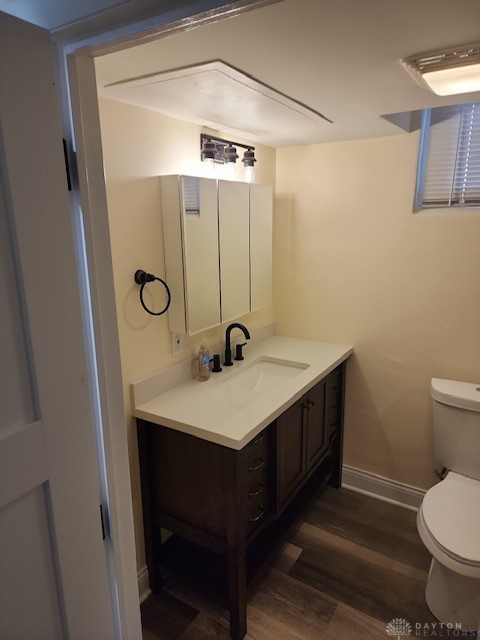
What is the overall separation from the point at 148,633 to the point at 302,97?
228cm

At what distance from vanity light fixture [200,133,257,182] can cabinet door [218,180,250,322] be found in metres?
0.12

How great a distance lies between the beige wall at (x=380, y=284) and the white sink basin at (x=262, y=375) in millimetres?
411

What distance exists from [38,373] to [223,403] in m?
1.08

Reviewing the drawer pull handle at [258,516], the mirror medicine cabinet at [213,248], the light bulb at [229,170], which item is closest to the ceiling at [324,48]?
the mirror medicine cabinet at [213,248]

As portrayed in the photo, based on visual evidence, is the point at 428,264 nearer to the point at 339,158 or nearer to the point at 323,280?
the point at 323,280

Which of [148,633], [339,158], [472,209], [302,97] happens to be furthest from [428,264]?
[148,633]

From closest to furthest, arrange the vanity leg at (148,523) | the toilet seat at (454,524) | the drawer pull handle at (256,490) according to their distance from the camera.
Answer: the toilet seat at (454,524), the drawer pull handle at (256,490), the vanity leg at (148,523)

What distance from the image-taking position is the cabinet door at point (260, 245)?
2.31 m

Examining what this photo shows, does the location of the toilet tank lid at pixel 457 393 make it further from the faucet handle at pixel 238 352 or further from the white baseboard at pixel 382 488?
the faucet handle at pixel 238 352

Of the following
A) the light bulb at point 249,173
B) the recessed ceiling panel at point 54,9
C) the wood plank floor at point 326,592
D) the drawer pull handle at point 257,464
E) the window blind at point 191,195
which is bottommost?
the wood plank floor at point 326,592

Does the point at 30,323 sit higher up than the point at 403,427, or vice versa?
the point at 30,323

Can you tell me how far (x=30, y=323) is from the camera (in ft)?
2.77

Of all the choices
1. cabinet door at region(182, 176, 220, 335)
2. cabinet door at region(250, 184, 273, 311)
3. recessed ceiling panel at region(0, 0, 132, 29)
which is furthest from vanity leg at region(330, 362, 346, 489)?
recessed ceiling panel at region(0, 0, 132, 29)

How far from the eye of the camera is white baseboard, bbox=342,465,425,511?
8.20 feet
